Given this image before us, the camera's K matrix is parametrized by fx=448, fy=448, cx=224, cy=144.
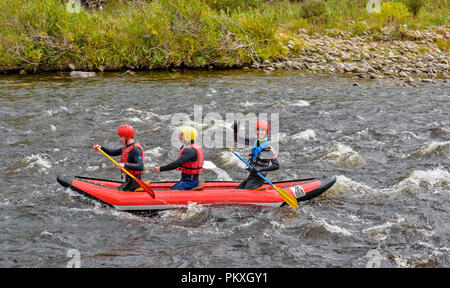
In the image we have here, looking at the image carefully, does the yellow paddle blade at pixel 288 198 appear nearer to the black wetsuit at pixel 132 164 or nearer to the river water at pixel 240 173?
the river water at pixel 240 173

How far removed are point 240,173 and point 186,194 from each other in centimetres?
186

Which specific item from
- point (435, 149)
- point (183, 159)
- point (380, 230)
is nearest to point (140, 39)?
point (183, 159)

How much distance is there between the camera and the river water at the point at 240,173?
575cm

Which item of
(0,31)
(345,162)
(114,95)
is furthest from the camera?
(0,31)

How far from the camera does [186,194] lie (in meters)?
6.93

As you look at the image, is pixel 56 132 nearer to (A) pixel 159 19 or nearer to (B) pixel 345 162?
(B) pixel 345 162

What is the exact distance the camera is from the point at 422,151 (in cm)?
909

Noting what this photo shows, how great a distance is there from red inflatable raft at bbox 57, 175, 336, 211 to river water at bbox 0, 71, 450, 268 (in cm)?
14

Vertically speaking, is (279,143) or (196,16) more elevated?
(196,16)

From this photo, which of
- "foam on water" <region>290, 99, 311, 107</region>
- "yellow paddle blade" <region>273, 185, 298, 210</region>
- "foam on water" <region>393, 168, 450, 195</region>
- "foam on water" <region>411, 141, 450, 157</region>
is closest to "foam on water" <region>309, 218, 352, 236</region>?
"yellow paddle blade" <region>273, 185, 298, 210</region>

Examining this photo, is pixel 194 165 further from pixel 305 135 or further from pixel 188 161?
pixel 305 135

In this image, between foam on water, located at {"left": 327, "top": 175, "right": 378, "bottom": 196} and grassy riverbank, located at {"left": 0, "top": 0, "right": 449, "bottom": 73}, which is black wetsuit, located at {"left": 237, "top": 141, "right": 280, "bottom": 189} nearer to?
foam on water, located at {"left": 327, "top": 175, "right": 378, "bottom": 196}
